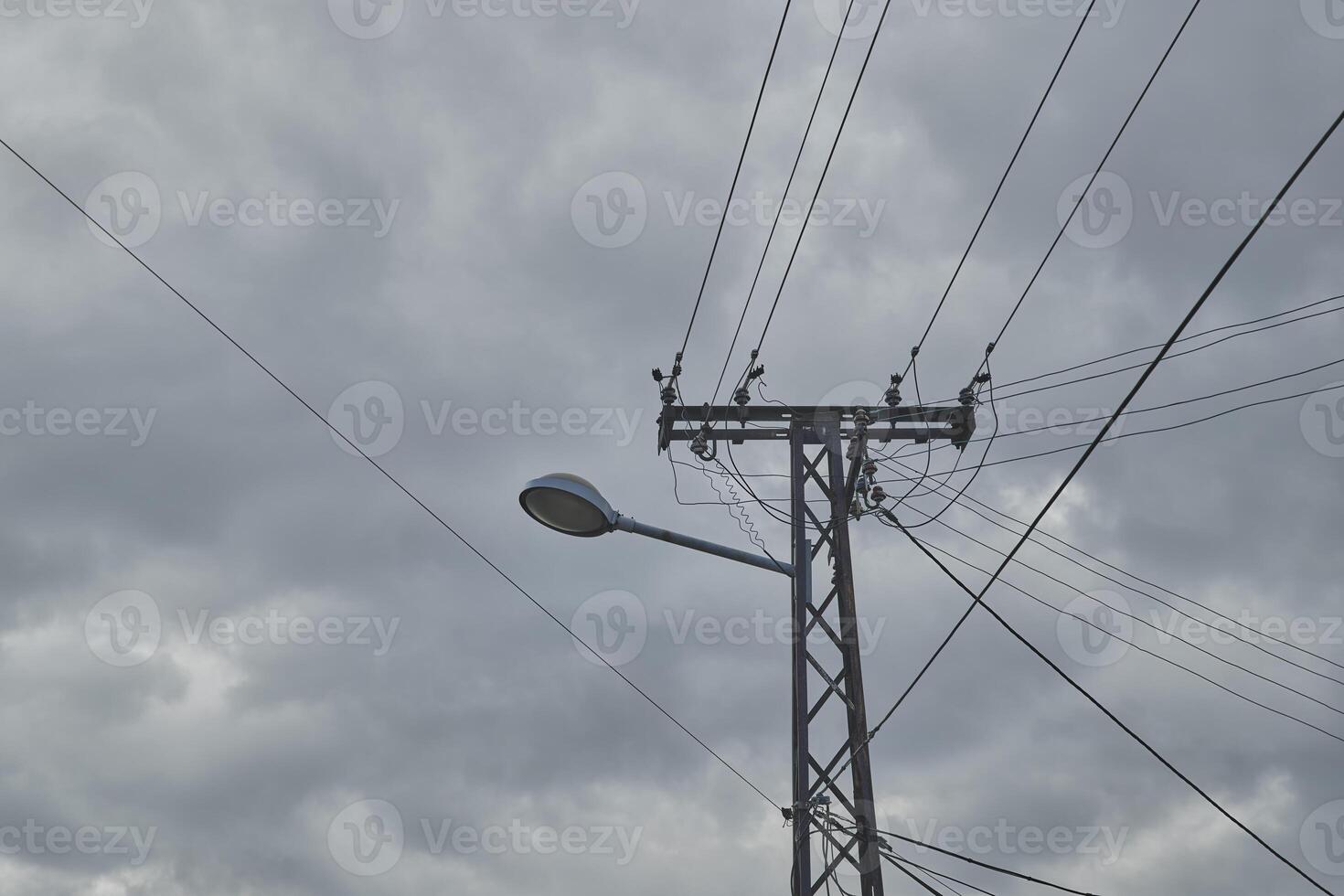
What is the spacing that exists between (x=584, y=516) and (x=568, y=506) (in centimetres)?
18

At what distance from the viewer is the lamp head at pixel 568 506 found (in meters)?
9.00

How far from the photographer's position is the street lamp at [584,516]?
9.02 metres

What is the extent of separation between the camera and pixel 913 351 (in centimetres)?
1053

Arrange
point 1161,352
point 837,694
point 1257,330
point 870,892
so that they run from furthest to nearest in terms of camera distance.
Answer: point 1257,330 < point 837,694 < point 870,892 < point 1161,352

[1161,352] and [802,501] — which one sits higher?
[802,501]

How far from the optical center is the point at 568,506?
9.15 meters

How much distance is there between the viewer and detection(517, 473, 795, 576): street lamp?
9.02 m

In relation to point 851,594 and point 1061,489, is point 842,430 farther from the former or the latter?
point 1061,489

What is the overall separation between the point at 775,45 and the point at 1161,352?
350cm

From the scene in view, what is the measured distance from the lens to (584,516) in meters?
9.25

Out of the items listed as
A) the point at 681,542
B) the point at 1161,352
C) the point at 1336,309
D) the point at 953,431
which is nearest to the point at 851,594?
the point at 681,542

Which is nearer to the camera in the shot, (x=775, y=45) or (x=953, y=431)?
(x=775, y=45)

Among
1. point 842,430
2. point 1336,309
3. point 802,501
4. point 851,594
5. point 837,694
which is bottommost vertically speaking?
point 837,694

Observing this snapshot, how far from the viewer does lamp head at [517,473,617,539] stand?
→ 29.5ft
